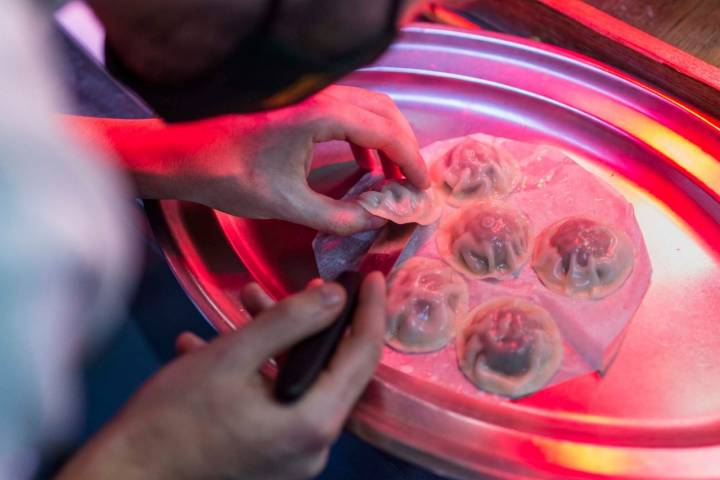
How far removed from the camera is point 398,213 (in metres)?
1.26

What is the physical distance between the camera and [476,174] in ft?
4.49

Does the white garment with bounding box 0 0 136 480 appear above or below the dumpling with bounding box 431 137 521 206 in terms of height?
above

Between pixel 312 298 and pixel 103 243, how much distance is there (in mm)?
324

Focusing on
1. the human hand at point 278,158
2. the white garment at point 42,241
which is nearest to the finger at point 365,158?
the human hand at point 278,158

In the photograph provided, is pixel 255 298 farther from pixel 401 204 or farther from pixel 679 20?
pixel 679 20

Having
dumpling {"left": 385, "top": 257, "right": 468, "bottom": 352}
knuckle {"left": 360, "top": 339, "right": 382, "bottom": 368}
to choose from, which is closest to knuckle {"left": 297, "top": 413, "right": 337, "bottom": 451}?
knuckle {"left": 360, "top": 339, "right": 382, "bottom": 368}

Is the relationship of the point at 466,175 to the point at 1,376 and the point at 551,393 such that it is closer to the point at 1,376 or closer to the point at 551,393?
the point at 551,393

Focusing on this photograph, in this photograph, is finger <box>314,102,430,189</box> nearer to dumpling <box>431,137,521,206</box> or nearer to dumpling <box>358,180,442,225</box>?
dumpling <box>358,180,442,225</box>

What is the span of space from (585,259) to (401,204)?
0.37 m

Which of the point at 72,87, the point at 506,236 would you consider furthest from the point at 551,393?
the point at 72,87

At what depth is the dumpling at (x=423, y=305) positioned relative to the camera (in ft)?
3.87

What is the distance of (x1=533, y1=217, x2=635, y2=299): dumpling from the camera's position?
123 centimetres

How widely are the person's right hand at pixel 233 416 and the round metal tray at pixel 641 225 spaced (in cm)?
22

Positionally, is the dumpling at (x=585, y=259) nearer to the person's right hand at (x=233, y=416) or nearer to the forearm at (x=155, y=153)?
the person's right hand at (x=233, y=416)
